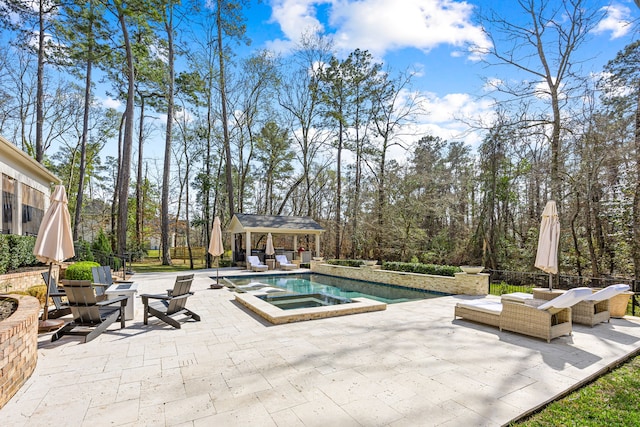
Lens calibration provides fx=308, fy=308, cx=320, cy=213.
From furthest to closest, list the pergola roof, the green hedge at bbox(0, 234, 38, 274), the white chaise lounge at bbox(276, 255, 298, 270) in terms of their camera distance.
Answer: the pergola roof
the white chaise lounge at bbox(276, 255, 298, 270)
the green hedge at bbox(0, 234, 38, 274)

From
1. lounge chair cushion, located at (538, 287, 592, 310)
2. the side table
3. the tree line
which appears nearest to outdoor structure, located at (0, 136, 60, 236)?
the tree line

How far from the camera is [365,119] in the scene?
818 inches

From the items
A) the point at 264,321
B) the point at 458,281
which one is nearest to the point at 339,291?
the point at 458,281

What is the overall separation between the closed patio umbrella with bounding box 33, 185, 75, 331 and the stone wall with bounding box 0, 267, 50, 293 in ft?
A: 6.85

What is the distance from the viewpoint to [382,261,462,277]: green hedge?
9.61 meters

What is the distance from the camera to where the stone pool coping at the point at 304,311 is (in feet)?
18.8

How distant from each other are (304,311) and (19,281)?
6.49 metres

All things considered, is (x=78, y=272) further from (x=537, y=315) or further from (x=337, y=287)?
(x=537, y=315)

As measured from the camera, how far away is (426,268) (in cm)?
1034

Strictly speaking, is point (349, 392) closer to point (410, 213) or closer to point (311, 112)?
point (410, 213)

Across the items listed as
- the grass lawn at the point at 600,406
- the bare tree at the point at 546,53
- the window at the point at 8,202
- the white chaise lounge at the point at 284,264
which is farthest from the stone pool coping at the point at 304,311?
the bare tree at the point at 546,53

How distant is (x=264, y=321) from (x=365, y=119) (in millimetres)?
17614

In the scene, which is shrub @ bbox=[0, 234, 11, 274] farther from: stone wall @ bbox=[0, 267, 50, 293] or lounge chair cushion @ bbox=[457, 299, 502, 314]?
lounge chair cushion @ bbox=[457, 299, 502, 314]

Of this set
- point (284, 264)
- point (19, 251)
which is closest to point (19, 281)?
point (19, 251)
